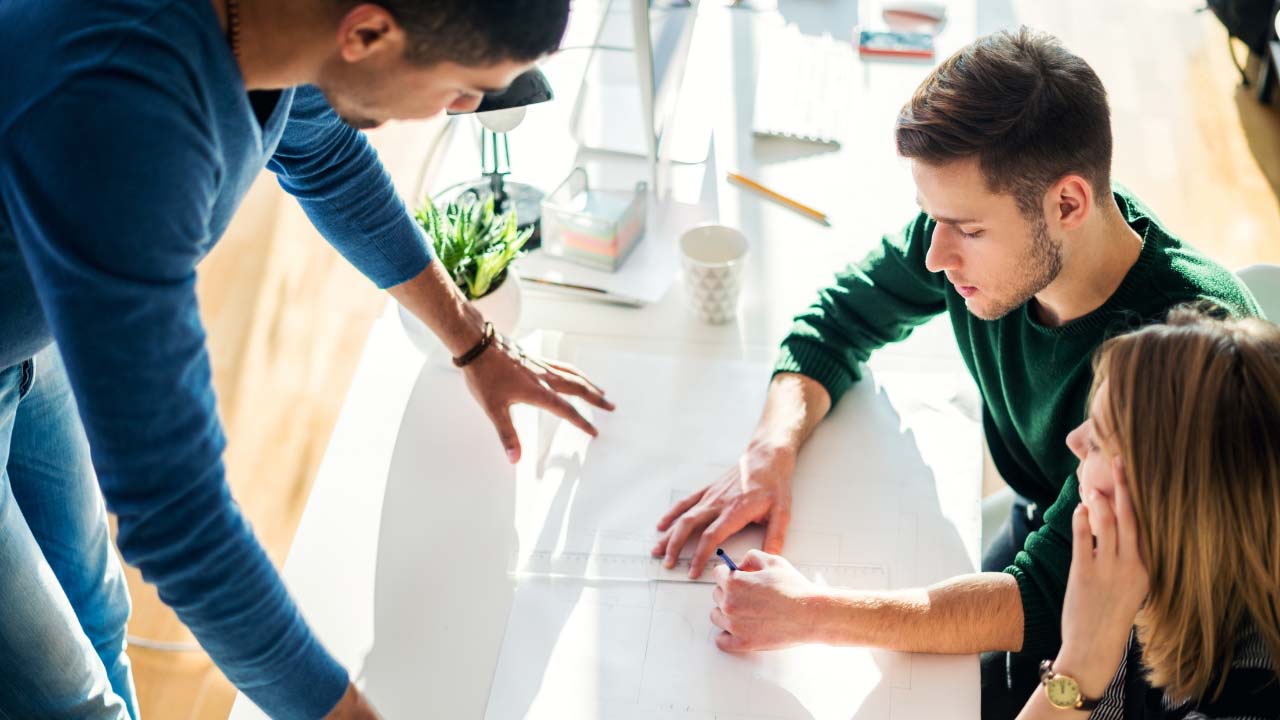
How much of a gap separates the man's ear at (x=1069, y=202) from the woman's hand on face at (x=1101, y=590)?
1.03 ft

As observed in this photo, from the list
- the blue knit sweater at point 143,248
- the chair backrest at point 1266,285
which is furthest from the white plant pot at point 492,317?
the chair backrest at point 1266,285

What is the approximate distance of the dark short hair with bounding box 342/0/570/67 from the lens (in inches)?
30.4

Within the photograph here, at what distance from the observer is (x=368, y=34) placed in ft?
2.63

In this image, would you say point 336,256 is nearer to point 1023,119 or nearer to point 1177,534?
point 1023,119

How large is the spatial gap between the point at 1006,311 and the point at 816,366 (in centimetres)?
23

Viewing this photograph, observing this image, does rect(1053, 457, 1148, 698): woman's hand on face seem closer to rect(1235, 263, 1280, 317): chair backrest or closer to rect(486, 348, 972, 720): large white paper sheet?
rect(486, 348, 972, 720): large white paper sheet

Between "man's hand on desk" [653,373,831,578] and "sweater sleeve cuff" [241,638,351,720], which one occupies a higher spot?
"sweater sleeve cuff" [241,638,351,720]

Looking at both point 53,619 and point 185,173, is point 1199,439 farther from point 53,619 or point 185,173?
point 53,619

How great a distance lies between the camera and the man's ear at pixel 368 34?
30.8 inches

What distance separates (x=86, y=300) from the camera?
0.73m

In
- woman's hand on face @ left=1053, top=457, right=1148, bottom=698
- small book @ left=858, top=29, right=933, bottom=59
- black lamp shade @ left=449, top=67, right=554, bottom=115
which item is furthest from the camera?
small book @ left=858, top=29, right=933, bottom=59

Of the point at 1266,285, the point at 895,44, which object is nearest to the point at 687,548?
the point at 1266,285

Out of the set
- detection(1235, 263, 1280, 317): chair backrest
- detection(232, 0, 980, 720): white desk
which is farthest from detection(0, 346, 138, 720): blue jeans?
detection(1235, 263, 1280, 317): chair backrest

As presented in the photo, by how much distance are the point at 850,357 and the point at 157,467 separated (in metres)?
0.89
